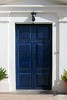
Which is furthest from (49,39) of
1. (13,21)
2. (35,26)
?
(13,21)

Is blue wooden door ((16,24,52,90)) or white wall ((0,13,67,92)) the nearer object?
white wall ((0,13,67,92))

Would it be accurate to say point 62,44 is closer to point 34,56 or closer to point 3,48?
point 34,56

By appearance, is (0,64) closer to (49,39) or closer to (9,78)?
(9,78)

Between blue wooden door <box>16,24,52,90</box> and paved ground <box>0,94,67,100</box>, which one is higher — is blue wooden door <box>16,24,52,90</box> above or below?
above

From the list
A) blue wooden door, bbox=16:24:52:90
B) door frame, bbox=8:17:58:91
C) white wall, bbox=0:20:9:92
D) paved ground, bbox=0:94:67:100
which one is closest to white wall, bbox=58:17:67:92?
door frame, bbox=8:17:58:91

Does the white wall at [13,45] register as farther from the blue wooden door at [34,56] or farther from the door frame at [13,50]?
the blue wooden door at [34,56]

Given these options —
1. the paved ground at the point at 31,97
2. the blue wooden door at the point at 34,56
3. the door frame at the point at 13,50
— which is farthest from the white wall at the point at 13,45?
the paved ground at the point at 31,97

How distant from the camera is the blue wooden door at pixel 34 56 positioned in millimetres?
12164

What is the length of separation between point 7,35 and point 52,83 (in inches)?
97.6

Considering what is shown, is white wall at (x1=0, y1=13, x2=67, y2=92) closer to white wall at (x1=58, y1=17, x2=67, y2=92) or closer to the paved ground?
white wall at (x1=58, y1=17, x2=67, y2=92)

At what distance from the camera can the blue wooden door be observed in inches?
479

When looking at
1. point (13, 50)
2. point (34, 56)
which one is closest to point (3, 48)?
point (13, 50)

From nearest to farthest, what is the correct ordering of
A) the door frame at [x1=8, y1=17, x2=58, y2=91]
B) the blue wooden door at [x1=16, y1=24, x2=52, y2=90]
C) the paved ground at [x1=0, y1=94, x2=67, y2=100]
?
the paved ground at [x1=0, y1=94, x2=67, y2=100] → the door frame at [x1=8, y1=17, x2=58, y2=91] → the blue wooden door at [x1=16, y1=24, x2=52, y2=90]

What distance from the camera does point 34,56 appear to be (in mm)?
12180
